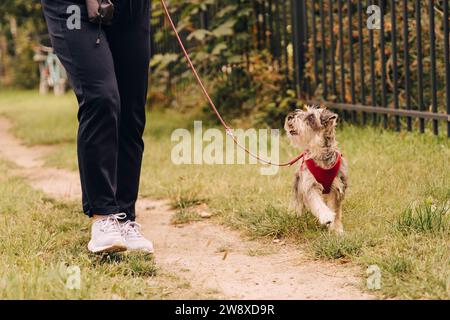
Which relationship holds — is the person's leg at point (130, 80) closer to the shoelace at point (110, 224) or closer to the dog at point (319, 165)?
the shoelace at point (110, 224)

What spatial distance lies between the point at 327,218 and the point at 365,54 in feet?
12.0

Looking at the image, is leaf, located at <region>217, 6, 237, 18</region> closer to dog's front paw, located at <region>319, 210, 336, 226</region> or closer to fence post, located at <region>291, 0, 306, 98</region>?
fence post, located at <region>291, 0, 306, 98</region>

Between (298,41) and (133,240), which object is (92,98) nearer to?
(133,240)

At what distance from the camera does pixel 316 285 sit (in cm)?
311

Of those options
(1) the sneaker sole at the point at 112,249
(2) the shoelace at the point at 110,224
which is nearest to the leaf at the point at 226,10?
(2) the shoelace at the point at 110,224

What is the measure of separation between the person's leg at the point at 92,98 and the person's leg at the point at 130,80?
0.16 metres

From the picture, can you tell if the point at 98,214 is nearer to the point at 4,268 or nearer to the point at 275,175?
the point at 4,268

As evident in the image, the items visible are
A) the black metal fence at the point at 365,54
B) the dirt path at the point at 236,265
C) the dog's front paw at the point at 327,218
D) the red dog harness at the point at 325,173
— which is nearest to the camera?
the dirt path at the point at 236,265

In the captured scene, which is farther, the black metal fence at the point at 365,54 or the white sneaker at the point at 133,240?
the black metal fence at the point at 365,54

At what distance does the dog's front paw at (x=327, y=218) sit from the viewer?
12.3 ft

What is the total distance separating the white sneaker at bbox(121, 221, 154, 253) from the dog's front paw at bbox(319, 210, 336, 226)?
90cm
